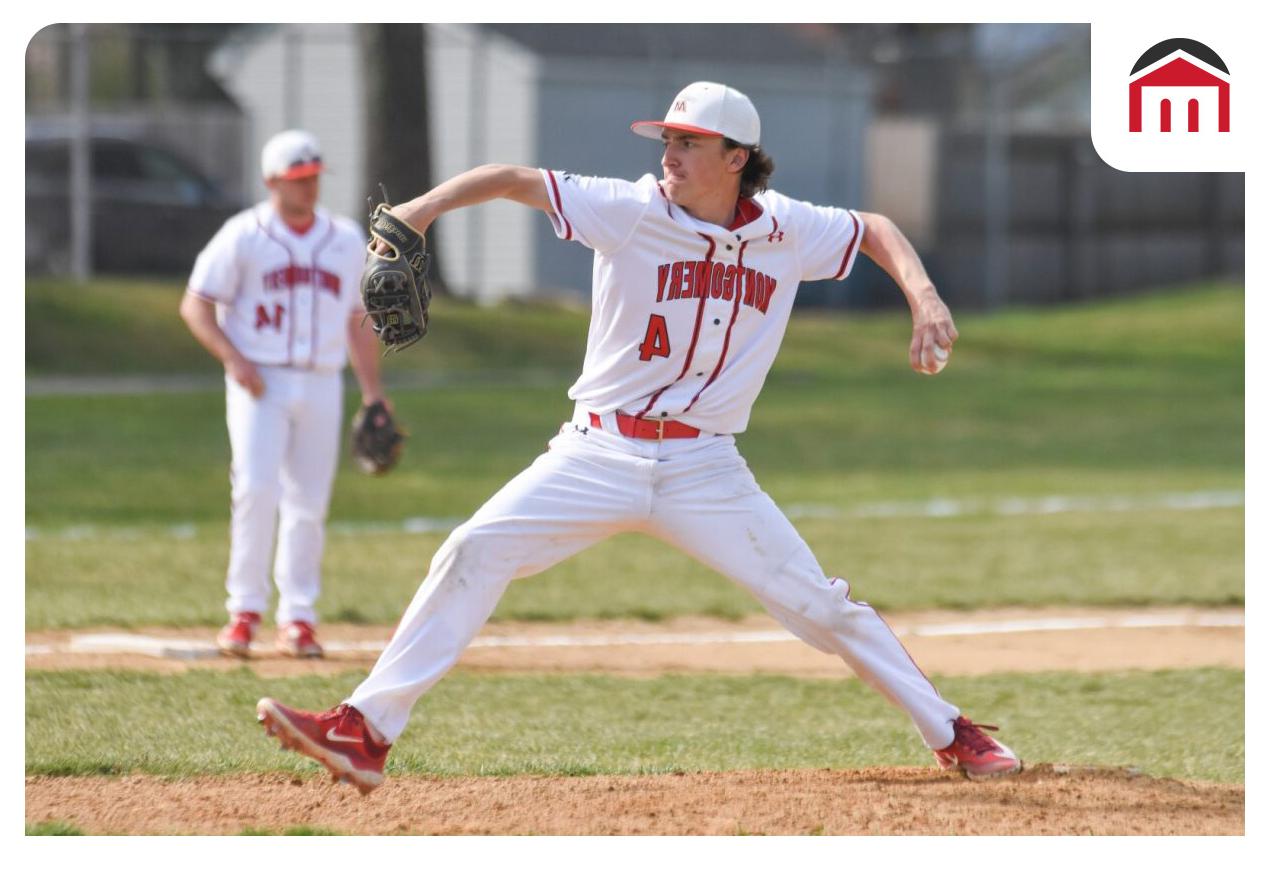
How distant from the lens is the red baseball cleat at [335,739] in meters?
5.17

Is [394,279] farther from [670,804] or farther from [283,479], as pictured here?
[283,479]

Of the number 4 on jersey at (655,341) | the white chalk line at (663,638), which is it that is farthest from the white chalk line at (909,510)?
the number 4 on jersey at (655,341)

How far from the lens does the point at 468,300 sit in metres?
25.0

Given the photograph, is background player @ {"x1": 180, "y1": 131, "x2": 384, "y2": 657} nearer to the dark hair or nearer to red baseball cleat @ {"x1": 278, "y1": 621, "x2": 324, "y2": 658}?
red baseball cleat @ {"x1": 278, "y1": 621, "x2": 324, "y2": 658}

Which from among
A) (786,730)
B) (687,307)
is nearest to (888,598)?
(786,730)

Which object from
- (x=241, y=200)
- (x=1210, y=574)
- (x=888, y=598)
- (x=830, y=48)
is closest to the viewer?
(x=888, y=598)

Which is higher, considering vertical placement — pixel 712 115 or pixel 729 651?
pixel 712 115

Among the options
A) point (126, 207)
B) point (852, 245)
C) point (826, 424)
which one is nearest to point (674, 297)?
point (852, 245)

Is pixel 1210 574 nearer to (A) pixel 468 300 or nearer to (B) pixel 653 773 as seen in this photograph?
(B) pixel 653 773

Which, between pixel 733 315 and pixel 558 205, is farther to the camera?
pixel 733 315

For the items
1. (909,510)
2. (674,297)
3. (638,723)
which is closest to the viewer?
(674,297)

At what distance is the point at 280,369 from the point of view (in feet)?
26.6

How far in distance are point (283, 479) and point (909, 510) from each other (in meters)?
6.53

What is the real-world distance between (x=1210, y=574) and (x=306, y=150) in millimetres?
6262
